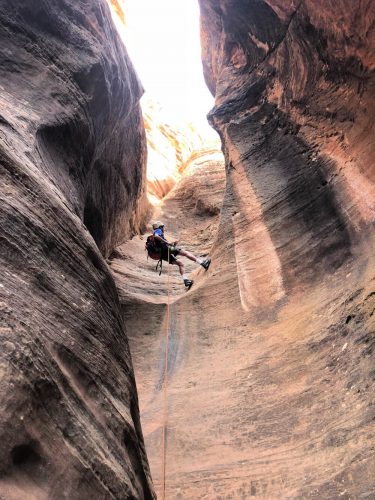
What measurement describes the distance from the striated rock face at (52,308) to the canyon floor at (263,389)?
1.72 meters

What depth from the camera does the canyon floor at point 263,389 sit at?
16.6 feet

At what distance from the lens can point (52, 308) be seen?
3.86m

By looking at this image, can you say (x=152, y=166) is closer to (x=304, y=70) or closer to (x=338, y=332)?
(x=304, y=70)

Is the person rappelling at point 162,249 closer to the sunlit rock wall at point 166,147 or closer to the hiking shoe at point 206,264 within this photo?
the hiking shoe at point 206,264

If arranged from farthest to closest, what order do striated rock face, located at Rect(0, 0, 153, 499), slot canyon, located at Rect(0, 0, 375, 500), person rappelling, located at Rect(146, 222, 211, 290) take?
person rappelling, located at Rect(146, 222, 211, 290) → slot canyon, located at Rect(0, 0, 375, 500) → striated rock face, located at Rect(0, 0, 153, 499)

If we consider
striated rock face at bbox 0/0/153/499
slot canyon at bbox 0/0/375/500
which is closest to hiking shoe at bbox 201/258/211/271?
slot canyon at bbox 0/0/375/500

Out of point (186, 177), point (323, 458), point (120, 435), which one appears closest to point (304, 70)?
point (323, 458)

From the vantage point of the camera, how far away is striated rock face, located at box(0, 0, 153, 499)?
9.70 ft

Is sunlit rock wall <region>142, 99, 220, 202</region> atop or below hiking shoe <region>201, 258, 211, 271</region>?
atop

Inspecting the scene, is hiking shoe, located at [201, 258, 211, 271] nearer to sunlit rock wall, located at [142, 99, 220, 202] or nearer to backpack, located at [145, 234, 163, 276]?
backpack, located at [145, 234, 163, 276]

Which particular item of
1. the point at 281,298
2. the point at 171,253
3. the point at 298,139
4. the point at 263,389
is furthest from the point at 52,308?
the point at 171,253

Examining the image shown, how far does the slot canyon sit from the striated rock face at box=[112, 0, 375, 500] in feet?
0.09

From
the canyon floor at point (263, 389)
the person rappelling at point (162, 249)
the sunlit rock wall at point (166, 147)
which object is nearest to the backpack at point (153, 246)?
the person rappelling at point (162, 249)

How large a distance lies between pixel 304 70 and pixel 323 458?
19.8 feet
